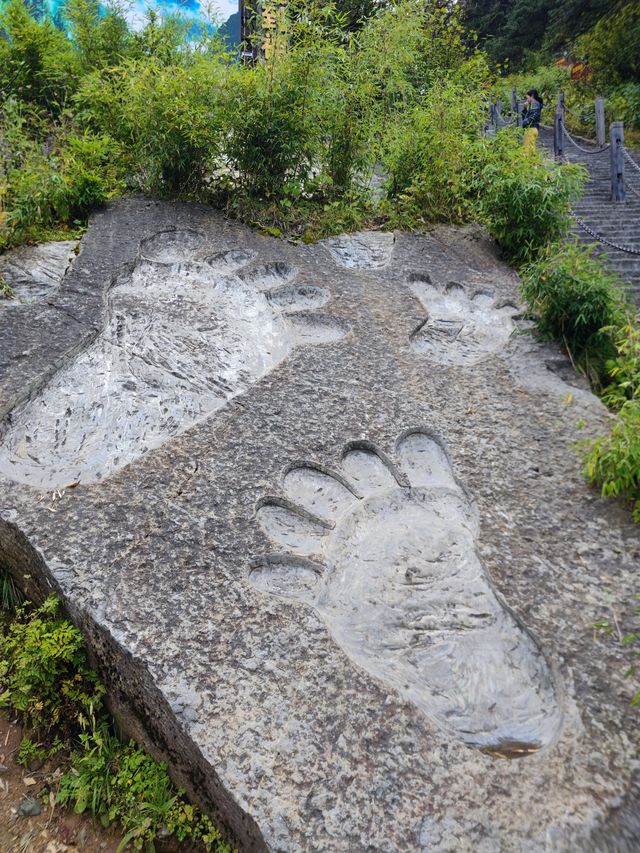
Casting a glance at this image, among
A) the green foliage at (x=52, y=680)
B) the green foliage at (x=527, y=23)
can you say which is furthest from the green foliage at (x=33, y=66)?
the green foliage at (x=527, y=23)

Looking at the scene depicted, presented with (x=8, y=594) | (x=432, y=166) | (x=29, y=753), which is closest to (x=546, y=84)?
(x=432, y=166)

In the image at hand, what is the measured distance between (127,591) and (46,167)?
4.24 metres

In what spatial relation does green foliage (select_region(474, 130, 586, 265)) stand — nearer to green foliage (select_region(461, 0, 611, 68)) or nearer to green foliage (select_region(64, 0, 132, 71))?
green foliage (select_region(64, 0, 132, 71))

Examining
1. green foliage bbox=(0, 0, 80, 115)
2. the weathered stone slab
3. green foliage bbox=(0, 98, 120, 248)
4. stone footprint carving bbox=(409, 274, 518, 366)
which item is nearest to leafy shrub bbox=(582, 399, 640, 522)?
the weathered stone slab

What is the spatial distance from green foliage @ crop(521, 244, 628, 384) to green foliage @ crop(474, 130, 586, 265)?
3.04 feet

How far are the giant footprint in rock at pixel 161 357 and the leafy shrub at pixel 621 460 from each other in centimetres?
191

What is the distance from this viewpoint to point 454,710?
191cm

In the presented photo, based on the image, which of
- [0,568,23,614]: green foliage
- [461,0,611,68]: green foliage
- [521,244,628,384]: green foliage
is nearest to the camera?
[0,568,23,614]: green foliage

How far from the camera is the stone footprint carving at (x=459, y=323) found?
382 cm

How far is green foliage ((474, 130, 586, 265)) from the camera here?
178 inches

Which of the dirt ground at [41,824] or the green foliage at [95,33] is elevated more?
the green foliage at [95,33]

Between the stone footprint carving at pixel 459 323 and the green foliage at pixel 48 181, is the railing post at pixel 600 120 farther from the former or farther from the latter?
the green foliage at pixel 48 181

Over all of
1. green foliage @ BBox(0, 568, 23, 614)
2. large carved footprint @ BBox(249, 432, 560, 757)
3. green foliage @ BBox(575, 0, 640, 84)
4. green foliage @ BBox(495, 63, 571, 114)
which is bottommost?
green foliage @ BBox(0, 568, 23, 614)

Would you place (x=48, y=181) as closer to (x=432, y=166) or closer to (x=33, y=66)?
(x=33, y=66)
